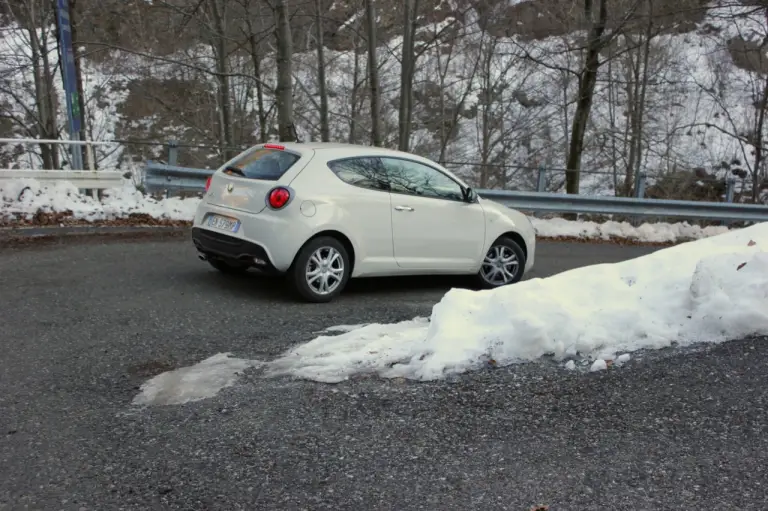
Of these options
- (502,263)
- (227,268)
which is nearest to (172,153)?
(227,268)

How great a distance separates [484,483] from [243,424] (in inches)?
52.0

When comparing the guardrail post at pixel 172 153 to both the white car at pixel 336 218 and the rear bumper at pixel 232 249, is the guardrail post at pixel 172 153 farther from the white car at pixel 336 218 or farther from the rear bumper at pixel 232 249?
the rear bumper at pixel 232 249

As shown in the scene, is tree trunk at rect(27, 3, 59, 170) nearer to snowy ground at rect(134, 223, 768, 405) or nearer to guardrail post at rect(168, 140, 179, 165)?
guardrail post at rect(168, 140, 179, 165)

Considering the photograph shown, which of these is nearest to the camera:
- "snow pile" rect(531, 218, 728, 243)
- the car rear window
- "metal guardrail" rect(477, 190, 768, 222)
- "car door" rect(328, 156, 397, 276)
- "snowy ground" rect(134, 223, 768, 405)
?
"snowy ground" rect(134, 223, 768, 405)

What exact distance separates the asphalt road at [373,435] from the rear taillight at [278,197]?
1.60 m

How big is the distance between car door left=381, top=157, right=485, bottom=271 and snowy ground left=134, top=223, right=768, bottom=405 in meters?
2.28

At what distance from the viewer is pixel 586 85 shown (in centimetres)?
1775

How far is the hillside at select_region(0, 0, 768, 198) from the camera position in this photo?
85.4 feet

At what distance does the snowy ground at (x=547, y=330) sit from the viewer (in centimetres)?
422

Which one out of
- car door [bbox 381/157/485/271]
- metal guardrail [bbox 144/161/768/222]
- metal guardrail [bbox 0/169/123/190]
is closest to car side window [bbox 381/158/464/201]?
car door [bbox 381/157/485/271]

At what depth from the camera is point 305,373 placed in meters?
4.26

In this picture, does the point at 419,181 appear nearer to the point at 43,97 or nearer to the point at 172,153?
the point at 172,153

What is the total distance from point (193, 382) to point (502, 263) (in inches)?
186

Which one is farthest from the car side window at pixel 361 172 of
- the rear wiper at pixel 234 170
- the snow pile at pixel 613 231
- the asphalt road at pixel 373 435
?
the snow pile at pixel 613 231
